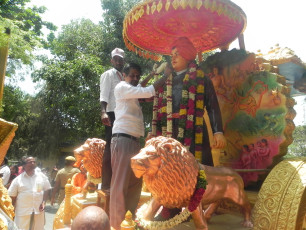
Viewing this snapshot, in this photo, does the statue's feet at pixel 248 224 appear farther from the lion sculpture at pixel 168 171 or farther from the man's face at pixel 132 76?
the man's face at pixel 132 76

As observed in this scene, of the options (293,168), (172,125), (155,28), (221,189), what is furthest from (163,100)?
(293,168)

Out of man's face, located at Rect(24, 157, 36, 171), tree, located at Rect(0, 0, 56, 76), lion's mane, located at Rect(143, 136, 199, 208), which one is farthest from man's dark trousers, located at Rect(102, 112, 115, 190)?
tree, located at Rect(0, 0, 56, 76)

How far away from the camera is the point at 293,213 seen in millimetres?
2391

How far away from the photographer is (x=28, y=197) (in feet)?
18.2

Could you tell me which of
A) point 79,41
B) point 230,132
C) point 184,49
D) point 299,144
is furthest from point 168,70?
point 79,41

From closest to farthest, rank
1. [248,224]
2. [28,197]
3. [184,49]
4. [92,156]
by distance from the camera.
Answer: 1. [248,224]
2. [184,49]
3. [92,156]
4. [28,197]

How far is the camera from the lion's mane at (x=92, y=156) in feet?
13.4

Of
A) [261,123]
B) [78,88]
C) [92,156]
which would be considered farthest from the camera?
[78,88]

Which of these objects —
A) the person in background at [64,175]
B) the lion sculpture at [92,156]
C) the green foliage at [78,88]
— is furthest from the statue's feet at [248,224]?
the green foliage at [78,88]

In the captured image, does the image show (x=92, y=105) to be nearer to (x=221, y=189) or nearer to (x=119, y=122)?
(x=119, y=122)

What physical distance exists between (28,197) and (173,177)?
4.50 meters

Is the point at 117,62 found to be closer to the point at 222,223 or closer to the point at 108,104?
the point at 108,104

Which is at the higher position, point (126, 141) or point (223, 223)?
point (126, 141)

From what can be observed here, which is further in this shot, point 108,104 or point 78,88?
point 78,88
